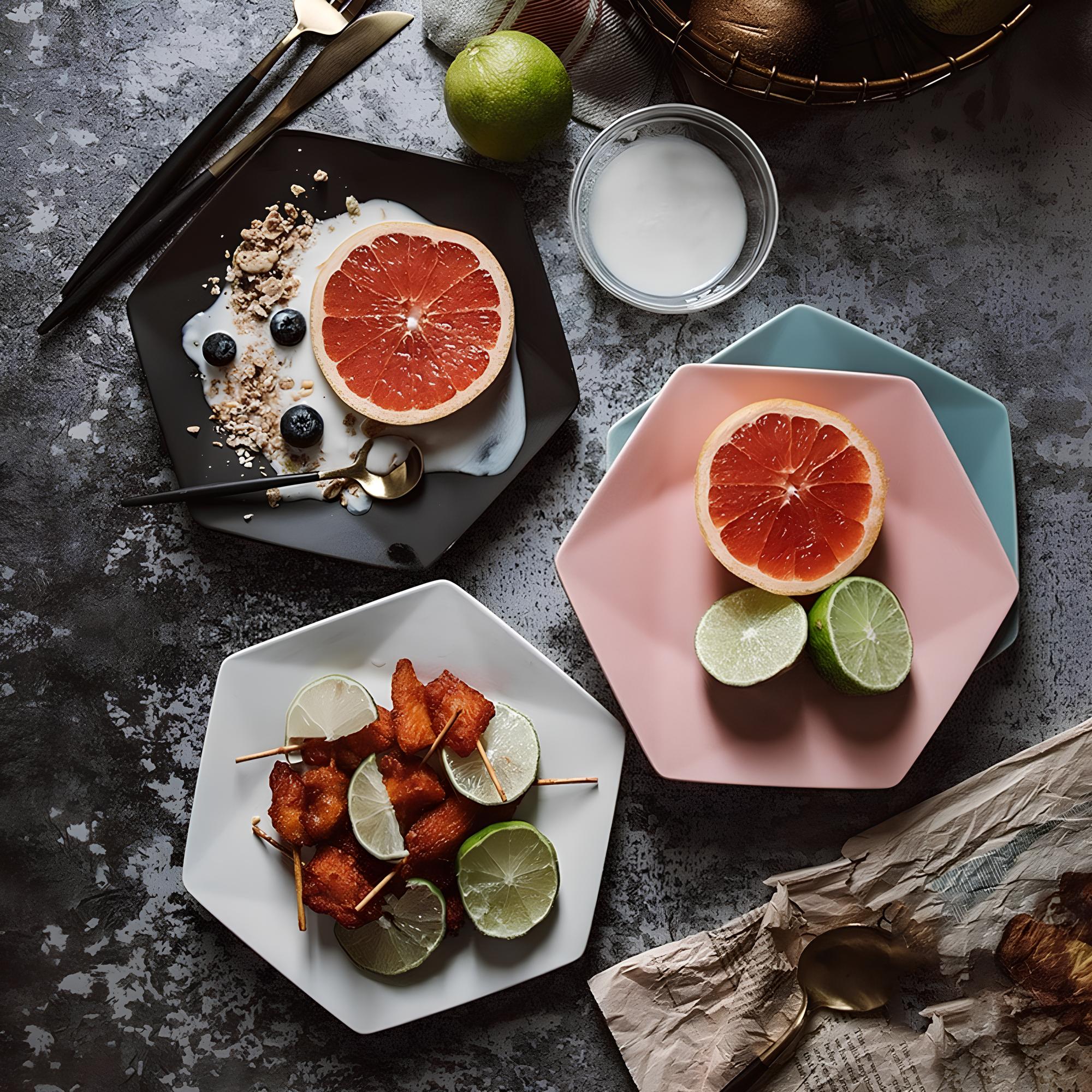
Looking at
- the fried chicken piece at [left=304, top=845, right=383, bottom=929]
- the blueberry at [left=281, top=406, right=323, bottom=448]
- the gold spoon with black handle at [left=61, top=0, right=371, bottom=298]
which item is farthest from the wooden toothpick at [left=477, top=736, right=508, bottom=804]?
the gold spoon with black handle at [left=61, top=0, right=371, bottom=298]

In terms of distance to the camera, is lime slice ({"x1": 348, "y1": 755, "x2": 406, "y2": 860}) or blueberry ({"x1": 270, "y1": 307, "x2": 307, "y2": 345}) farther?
blueberry ({"x1": 270, "y1": 307, "x2": 307, "y2": 345})

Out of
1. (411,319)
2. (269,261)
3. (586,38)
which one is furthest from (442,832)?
(586,38)

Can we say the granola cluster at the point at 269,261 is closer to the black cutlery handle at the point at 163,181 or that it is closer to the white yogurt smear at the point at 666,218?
the black cutlery handle at the point at 163,181

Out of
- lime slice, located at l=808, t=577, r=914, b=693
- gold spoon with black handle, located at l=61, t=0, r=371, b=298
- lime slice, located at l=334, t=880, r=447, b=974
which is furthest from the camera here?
gold spoon with black handle, located at l=61, t=0, r=371, b=298

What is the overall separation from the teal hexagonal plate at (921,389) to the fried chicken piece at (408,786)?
0.73 m

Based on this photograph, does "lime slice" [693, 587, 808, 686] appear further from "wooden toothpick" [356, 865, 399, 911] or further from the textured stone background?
"wooden toothpick" [356, 865, 399, 911]

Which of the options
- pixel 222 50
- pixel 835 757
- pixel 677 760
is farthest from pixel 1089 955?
pixel 222 50

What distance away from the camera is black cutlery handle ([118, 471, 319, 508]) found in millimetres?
1744

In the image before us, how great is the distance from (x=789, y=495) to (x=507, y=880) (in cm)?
92

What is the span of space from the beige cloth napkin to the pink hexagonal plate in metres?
0.65

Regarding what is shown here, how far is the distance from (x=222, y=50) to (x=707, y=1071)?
234cm

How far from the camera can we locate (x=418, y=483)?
1.80 m

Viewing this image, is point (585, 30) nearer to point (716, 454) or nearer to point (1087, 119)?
point (716, 454)

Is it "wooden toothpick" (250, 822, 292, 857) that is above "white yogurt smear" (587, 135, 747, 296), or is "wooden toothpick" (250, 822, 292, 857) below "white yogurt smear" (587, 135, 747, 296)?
below
